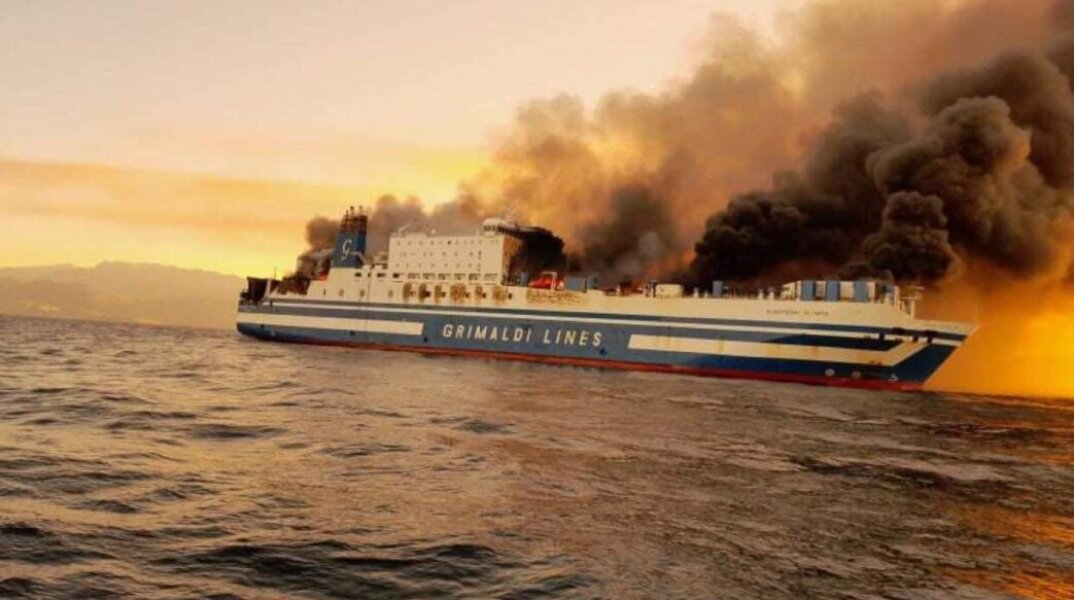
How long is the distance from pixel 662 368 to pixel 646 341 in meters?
2.38

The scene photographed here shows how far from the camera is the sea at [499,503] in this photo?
802 cm

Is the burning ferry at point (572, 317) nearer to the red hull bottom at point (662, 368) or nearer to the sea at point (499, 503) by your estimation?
the red hull bottom at point (662, 368)

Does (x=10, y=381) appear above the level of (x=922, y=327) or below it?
below

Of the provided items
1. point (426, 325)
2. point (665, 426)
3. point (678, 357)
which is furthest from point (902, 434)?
point (426, 325)

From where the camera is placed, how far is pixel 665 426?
22047 mm

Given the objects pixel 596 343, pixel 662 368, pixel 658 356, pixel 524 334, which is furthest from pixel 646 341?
pixel 524 334

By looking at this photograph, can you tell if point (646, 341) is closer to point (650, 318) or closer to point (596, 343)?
point (650, 318)

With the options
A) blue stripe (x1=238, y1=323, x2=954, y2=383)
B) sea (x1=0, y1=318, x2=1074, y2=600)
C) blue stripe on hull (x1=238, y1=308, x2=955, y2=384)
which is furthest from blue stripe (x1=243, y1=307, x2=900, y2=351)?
sea (x1=0, y1=318, x2=1074, y2=600)

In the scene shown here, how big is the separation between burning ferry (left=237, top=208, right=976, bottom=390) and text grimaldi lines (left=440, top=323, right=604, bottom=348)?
0.30ft

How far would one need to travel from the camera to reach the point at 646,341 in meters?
52.9

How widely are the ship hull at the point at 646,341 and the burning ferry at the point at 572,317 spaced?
0.09 metres

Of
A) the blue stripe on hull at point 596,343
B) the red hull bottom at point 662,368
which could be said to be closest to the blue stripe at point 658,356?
the blue stripe on hull at point 596,343

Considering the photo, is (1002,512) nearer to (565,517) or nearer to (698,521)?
(698,521)

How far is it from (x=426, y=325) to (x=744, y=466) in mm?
49466
